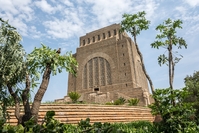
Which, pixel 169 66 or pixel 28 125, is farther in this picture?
pixel 169 66

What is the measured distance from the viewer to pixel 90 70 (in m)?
38.9

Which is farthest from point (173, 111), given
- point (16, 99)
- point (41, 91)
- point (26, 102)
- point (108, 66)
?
point (108, 66)

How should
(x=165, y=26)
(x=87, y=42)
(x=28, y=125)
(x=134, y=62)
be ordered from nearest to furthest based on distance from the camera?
(x=28, y=125) → (x=165, y=26) → (x=134, y=62) → (x=87, y=42)

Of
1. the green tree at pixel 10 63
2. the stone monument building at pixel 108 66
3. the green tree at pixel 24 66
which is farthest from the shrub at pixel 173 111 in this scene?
the stone monument building at pixel 108 66

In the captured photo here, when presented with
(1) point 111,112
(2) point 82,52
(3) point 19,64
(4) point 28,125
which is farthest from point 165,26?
(2) point 82,52

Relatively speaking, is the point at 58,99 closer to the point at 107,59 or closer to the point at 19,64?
the point at 107,59

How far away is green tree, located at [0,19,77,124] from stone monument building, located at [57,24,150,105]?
24669 millimetres

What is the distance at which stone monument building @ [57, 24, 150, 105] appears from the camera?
33.8 metres

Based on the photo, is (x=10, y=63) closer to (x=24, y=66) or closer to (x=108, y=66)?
(x=24, y=66)

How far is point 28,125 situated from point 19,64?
6.52 meters

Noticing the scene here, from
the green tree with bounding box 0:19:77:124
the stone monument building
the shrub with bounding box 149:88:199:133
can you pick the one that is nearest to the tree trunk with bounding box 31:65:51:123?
the green tree with bounding box 0:19:77:124

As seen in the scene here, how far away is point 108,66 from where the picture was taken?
122 feet

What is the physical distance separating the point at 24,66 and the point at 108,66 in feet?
100

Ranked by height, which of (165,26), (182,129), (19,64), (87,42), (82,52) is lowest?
(182,129)
